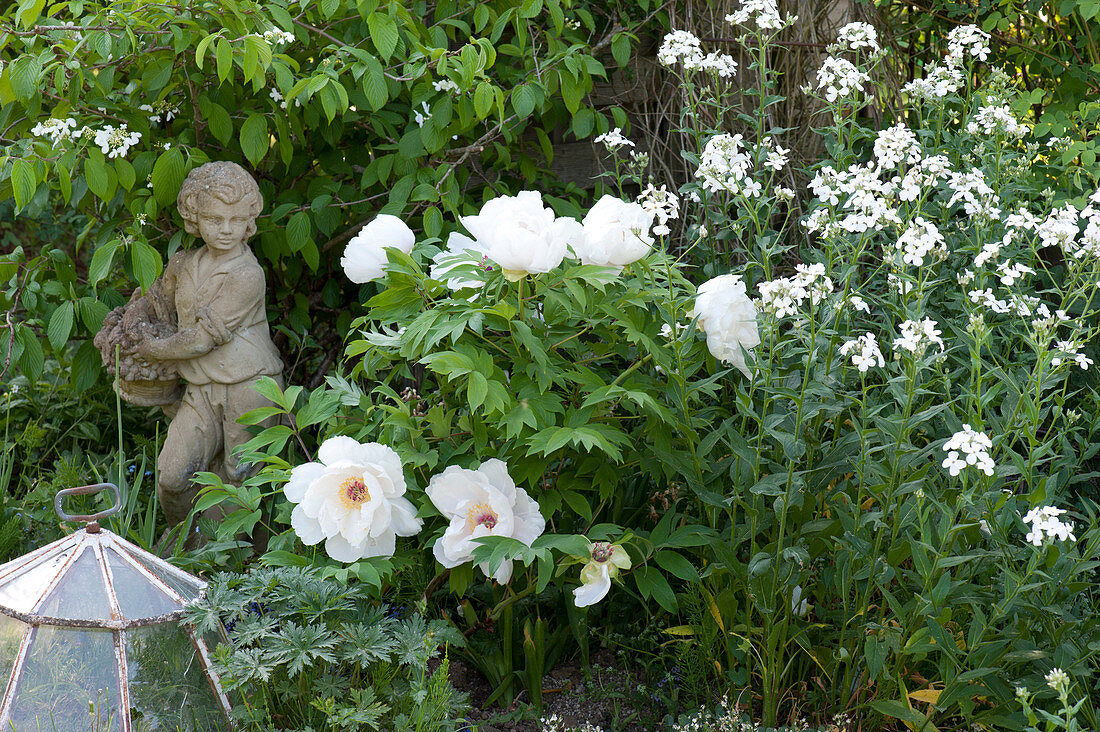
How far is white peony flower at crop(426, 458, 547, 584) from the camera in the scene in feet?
6.41

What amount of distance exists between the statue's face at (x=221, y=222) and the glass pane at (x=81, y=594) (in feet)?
3.86

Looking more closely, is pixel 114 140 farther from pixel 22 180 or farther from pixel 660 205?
pixel 660 205

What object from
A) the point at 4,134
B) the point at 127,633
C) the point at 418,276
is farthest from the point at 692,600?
the point at 4,134

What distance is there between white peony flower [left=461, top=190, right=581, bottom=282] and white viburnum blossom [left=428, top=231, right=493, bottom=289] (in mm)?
74

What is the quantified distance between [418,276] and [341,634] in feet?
2.48

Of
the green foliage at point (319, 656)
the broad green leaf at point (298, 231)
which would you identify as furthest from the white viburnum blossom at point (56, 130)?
the green foliage at point (319, 656)

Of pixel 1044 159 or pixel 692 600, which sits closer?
pixel 692 600

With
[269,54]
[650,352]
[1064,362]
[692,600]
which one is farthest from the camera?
[269,54]

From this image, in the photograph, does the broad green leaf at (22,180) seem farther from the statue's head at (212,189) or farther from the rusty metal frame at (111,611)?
the rusty metal frame at (111,611)

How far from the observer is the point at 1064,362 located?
1.74 m

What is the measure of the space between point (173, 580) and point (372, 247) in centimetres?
82

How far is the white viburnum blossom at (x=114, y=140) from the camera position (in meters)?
2.64

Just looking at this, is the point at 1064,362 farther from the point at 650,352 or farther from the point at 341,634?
the point at 341,634

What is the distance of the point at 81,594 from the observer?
1.83 metres
